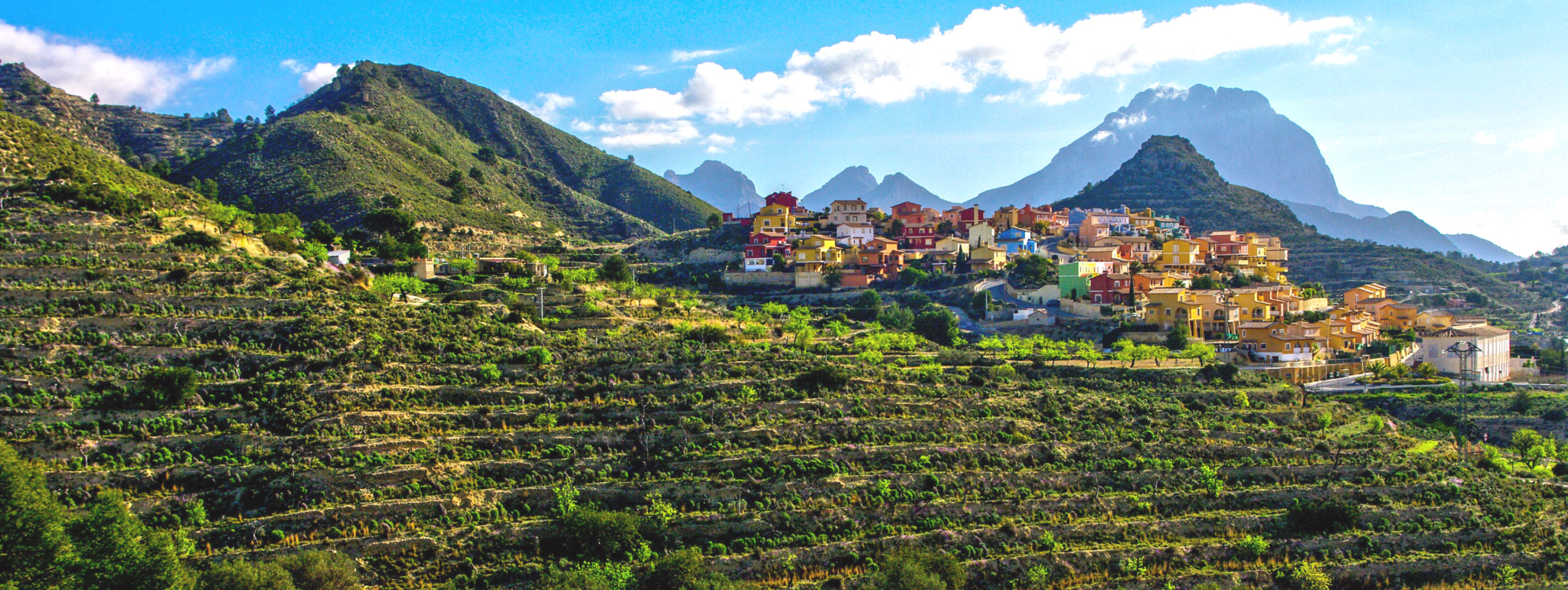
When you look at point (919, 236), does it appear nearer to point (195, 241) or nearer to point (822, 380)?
point (822, 380)

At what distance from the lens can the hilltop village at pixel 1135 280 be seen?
5038cm

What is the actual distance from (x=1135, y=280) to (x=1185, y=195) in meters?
59.8

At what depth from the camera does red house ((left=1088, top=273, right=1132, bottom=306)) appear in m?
56.7

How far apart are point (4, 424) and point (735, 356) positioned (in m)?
22.4

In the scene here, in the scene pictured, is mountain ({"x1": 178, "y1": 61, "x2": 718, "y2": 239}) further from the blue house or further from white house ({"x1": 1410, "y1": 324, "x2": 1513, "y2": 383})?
white house ({"x1": 1410, "y1": 324, "x2": 1513, "y2": 383})

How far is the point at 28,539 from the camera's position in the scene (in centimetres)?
1914

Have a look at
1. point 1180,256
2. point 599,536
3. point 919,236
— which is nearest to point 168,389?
point 599,536

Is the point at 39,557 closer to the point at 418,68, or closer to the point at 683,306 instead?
the point at 683,306

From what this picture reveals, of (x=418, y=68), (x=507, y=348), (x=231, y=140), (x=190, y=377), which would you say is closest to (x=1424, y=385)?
(x=507, y=348)

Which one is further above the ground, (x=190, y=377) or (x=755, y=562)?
(x=190, y=377)

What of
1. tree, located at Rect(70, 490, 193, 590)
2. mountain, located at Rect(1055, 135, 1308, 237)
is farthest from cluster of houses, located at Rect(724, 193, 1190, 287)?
tree, located at Rect(70, 490, 193, 590)

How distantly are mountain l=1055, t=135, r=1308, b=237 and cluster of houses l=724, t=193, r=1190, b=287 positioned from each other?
40.5 ft

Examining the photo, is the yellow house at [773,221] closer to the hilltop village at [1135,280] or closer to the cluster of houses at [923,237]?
the cluster of houses at [923,237]

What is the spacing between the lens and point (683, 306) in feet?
168
